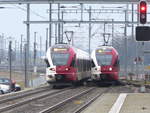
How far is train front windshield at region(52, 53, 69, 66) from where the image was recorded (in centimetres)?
3984

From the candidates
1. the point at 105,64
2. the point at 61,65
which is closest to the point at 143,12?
the point at 61,65

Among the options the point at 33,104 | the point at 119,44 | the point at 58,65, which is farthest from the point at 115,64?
the point at 119,44

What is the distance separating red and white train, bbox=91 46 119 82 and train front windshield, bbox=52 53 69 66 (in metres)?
4.72

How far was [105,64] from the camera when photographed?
44.0m

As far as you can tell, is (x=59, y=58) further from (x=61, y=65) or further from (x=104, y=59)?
(x=104, y=59)

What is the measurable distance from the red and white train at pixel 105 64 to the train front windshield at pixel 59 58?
15.5ft

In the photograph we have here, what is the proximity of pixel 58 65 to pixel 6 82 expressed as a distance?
718 centimetres

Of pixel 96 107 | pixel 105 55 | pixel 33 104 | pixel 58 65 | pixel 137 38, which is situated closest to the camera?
pixel 137 38

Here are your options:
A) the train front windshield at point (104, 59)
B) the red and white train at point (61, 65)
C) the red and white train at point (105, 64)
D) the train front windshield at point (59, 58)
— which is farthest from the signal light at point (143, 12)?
the train front windshield at point (104, 59)

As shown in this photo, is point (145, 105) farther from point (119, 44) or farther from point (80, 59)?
point (119, 44)

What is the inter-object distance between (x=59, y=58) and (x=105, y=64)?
17.4 ft

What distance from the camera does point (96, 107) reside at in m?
23.5

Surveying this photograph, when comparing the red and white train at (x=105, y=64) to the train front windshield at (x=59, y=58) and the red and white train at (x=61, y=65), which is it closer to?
the red and white train at (x=61, y=65)

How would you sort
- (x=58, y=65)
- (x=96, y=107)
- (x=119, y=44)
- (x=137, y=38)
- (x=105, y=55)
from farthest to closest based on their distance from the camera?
(x=119, y=44) < (x=105, y=55) < (x=58, y=65) < (x=96, y=107) < (x=137, y=38)
